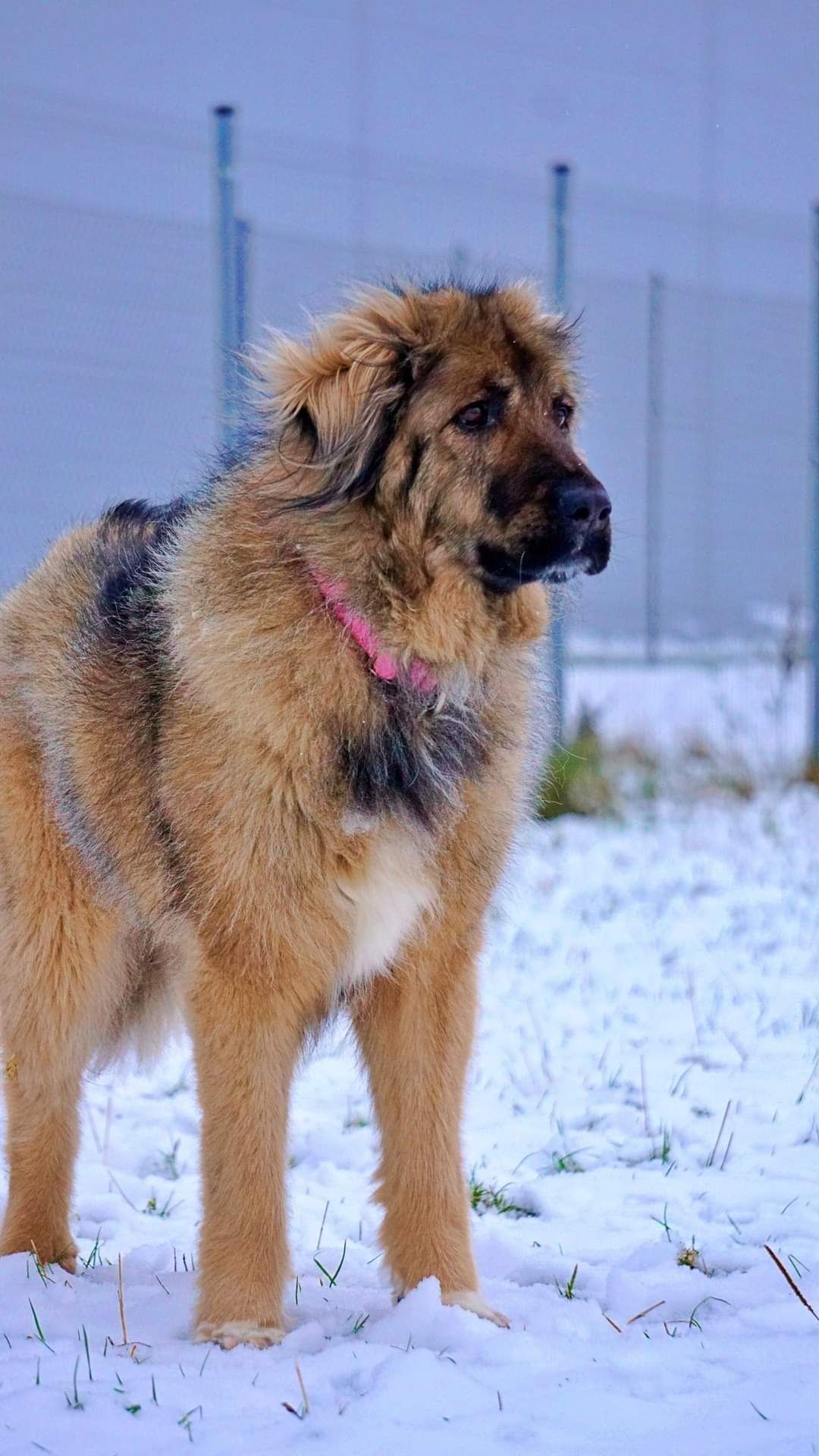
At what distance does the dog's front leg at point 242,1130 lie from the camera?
273cm

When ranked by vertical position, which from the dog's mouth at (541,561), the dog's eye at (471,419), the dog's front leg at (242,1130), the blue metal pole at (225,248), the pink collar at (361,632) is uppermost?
the blue metal pole at (225,248)

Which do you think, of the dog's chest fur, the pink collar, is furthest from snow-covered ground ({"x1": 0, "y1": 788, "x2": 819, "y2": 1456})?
the pink collar

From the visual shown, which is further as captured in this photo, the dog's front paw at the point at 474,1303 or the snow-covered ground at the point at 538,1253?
the dog's front paw at the point at 474,1303

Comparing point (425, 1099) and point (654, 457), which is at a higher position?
point (654, 457)

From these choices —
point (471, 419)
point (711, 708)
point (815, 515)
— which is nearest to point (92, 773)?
point (471, 419)

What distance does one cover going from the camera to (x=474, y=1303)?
277 centimetres

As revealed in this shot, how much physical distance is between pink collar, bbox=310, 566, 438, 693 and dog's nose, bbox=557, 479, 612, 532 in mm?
430

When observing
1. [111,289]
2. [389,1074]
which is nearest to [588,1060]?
[389,1074]

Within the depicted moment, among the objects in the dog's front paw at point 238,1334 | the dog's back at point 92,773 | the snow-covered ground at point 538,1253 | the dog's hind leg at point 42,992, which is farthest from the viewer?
the dog's hind leg at point 42,992

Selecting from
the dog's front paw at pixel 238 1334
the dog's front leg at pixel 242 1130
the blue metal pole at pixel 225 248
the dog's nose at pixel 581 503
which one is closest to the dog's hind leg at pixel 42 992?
the dog's front leg at pixel 242 1130

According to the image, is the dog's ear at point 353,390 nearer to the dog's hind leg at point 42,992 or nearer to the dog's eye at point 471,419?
the dog's eye at point 471,419

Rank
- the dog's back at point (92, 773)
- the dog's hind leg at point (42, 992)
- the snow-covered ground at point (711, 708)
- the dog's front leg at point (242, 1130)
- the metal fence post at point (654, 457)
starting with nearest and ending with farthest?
1. the dog's front leg at point (242, 1130)
2. the dog's back at point (92, 773)
3. the dog's hind leg at point (42, 992)
4. the metal fence post at point (654, 457)
5. the snow-covered ground at point (711, 708)

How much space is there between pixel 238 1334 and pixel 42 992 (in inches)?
36.9

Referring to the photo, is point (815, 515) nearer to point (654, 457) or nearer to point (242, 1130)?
point (654, 457)
